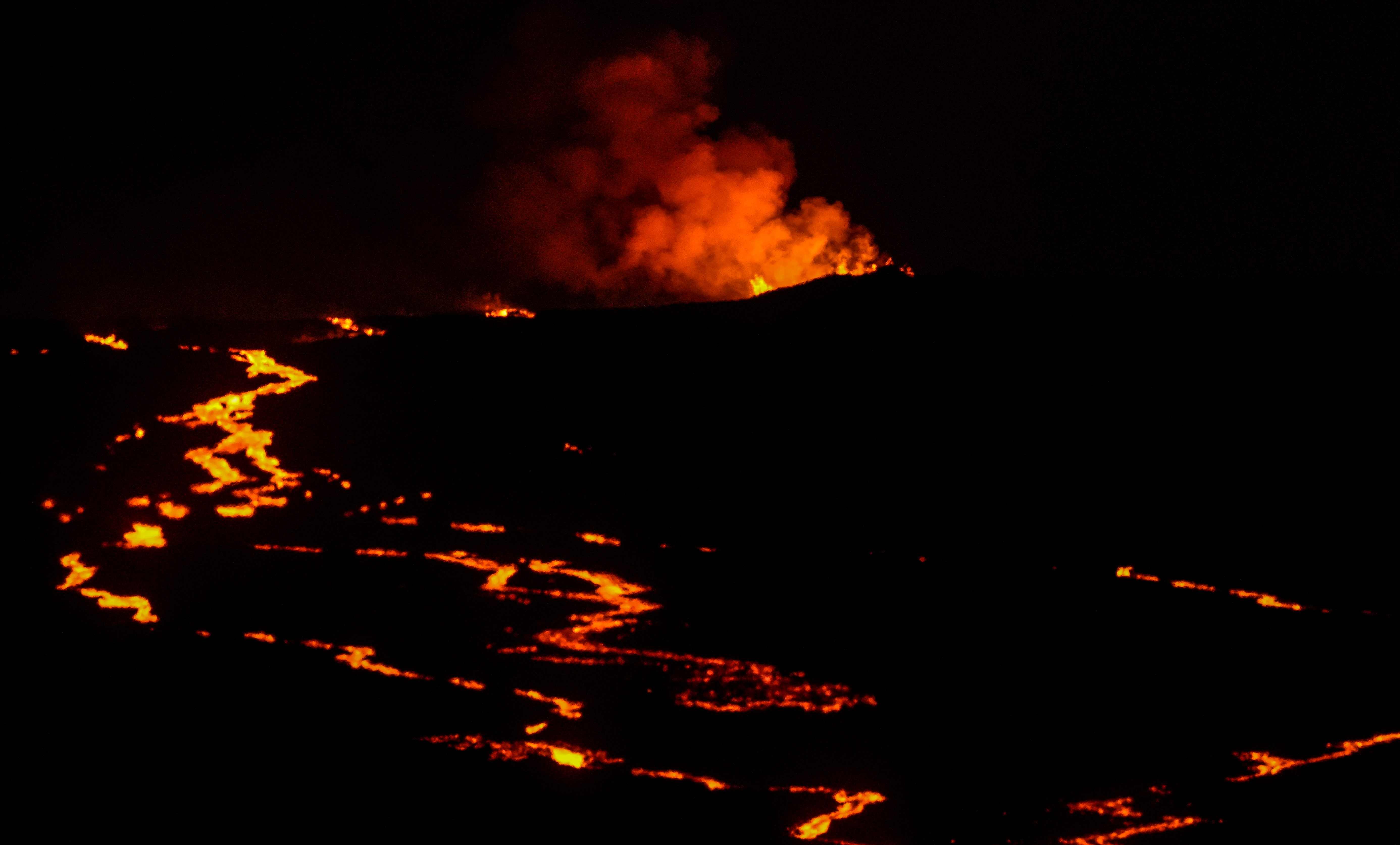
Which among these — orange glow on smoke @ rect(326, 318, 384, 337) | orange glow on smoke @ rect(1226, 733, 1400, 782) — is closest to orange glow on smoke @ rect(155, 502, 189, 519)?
orange glow on smoke @ rect(326, 318, 384, 337)

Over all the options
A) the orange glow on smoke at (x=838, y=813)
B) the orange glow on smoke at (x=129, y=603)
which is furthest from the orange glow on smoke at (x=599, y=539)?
the orange glow on smoke at (x=838, y=813)

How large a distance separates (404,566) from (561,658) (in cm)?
123

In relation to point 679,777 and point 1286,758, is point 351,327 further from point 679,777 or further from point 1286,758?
point 1286,758

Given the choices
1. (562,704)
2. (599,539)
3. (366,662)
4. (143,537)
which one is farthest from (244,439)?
(562,704)

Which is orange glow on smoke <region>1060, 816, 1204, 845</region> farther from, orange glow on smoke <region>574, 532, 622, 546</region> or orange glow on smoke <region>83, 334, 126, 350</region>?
orange glow on smoke <region>83, 334, 126, 350</region>

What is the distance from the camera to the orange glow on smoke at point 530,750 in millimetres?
3348

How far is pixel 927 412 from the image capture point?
6.05m

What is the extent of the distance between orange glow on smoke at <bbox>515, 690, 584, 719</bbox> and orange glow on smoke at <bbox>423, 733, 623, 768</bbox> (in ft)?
0.56

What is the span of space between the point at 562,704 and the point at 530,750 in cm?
30

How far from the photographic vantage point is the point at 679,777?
3.28 m

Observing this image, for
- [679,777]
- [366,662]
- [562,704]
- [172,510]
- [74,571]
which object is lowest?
[679,777]

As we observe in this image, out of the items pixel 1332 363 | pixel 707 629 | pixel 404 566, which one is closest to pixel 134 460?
pixel 404 566

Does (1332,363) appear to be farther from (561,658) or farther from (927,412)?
(561,658)

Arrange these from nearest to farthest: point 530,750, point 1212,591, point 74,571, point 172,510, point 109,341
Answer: point 530,750
point 1212,591
point 74,571
point 172,510
point 109,341
